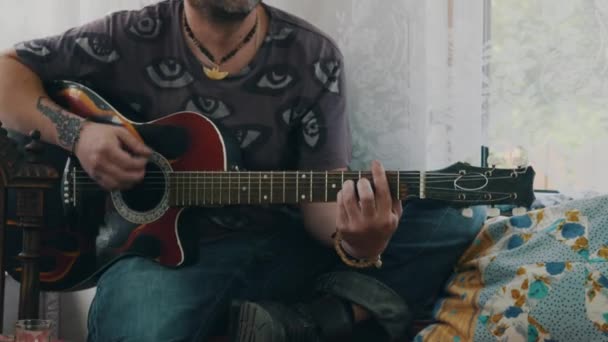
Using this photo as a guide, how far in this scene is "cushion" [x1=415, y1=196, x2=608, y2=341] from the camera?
1223 mm

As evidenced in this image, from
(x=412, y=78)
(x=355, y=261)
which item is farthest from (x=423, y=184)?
(x=412, y=78)

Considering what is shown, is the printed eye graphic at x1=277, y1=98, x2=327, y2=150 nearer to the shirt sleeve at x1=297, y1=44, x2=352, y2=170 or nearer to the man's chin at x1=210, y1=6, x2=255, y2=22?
the shirt sleeve at x1=297, y1=44, x2=352, y2=170

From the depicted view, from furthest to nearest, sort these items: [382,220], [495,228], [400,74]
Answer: [400,74] → [495,228] → [382,220]

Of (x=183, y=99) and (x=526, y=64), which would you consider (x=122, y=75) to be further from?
(x=526, y=64)

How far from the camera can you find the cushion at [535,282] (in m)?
1.22

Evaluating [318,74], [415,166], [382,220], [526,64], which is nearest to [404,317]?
[382,220]

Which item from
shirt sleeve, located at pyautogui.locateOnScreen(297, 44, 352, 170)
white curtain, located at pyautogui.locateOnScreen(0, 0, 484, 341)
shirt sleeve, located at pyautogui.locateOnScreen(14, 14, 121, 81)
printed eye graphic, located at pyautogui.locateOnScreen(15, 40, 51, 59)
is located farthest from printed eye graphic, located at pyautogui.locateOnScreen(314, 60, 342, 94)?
printed eye graphic, located at pyautogui.locateOnScreen(15, 40, 51, 59)

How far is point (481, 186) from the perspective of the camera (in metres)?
1.25

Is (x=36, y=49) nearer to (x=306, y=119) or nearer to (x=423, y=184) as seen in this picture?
(x=306, y=119)

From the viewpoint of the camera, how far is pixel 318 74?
154 cm

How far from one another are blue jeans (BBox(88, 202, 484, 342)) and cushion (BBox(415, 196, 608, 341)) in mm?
47

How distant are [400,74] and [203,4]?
0.41 meters

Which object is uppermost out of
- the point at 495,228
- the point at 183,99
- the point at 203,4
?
the point at 203,4

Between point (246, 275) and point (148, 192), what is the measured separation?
0.72 ft
